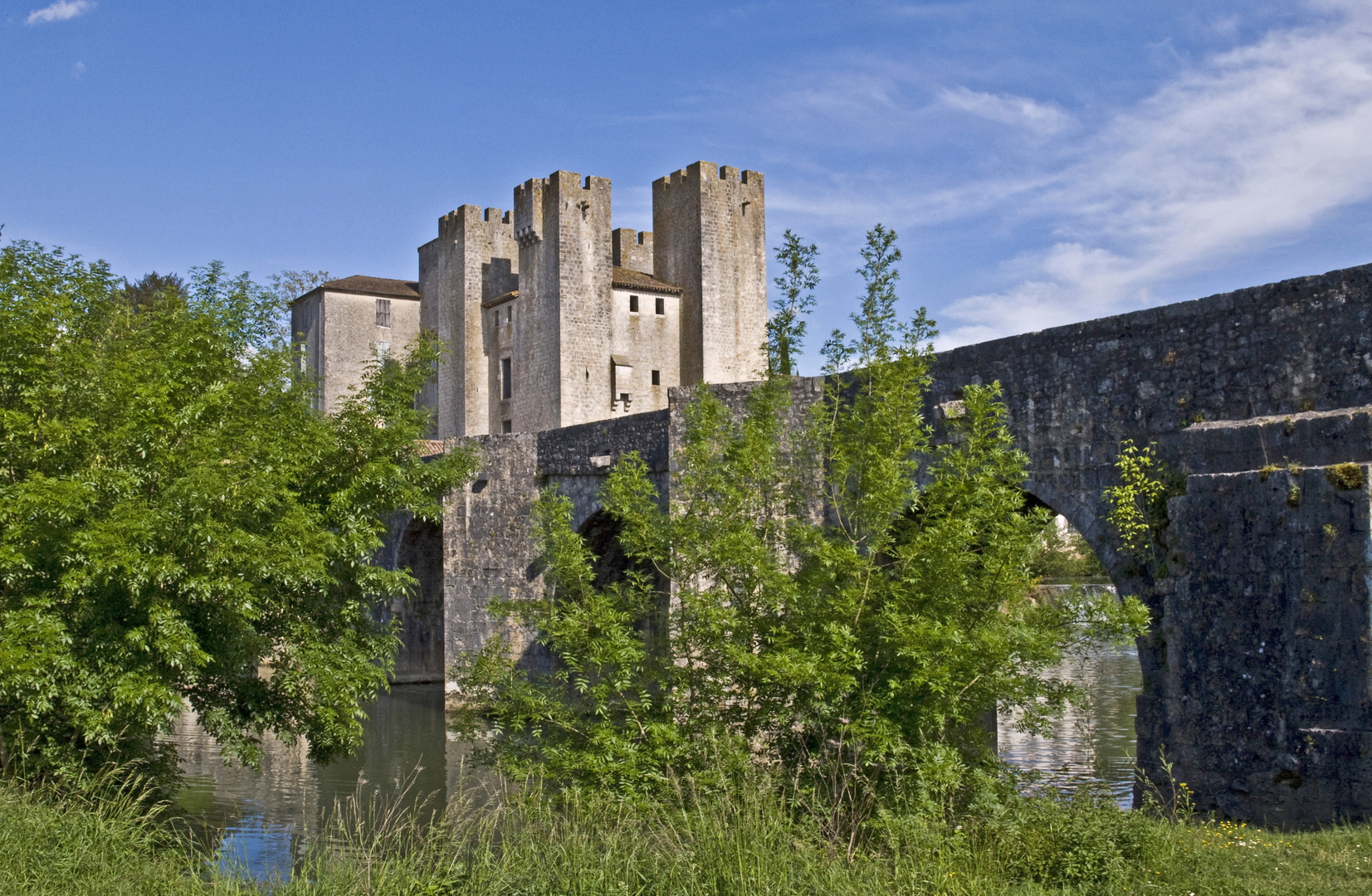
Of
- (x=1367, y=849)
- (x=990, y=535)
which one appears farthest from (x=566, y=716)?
(x=1367, y=849)

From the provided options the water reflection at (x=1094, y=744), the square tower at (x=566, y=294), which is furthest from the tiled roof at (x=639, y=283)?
the water reflection at (x=1094, y=744)

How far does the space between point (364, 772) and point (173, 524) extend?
8522 millimetres

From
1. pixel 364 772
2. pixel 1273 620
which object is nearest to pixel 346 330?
pixel 364 772

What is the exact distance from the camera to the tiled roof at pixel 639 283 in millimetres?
36469

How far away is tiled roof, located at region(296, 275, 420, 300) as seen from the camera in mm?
42750

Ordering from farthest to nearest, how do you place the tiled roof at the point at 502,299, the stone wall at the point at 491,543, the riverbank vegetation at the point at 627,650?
the tiled roof at the point at 502,299 → the stone wall at the point at 491,543 → the riverbank vegetation at the point at 627,650

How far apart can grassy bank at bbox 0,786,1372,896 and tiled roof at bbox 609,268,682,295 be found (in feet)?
97.4

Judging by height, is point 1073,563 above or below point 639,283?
below

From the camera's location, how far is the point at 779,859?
6.26 meters

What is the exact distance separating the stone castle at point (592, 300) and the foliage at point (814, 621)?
24.8 metres

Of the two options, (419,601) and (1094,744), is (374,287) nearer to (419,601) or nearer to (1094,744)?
(419,601)

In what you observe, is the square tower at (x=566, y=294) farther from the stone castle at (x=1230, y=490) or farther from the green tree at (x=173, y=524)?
the green tree at (x=173, y=524)

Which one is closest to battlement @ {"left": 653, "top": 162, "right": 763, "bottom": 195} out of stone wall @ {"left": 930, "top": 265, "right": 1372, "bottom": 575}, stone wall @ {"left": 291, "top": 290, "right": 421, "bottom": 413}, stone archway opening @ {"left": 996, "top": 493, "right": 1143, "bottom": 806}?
stone wall @ {"left": 291, "top": 290, "right": 421, "bottom": 413}

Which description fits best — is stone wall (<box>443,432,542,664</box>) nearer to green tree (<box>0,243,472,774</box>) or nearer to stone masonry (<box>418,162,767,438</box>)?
green tree (<box>0,243,472,774</box>)
